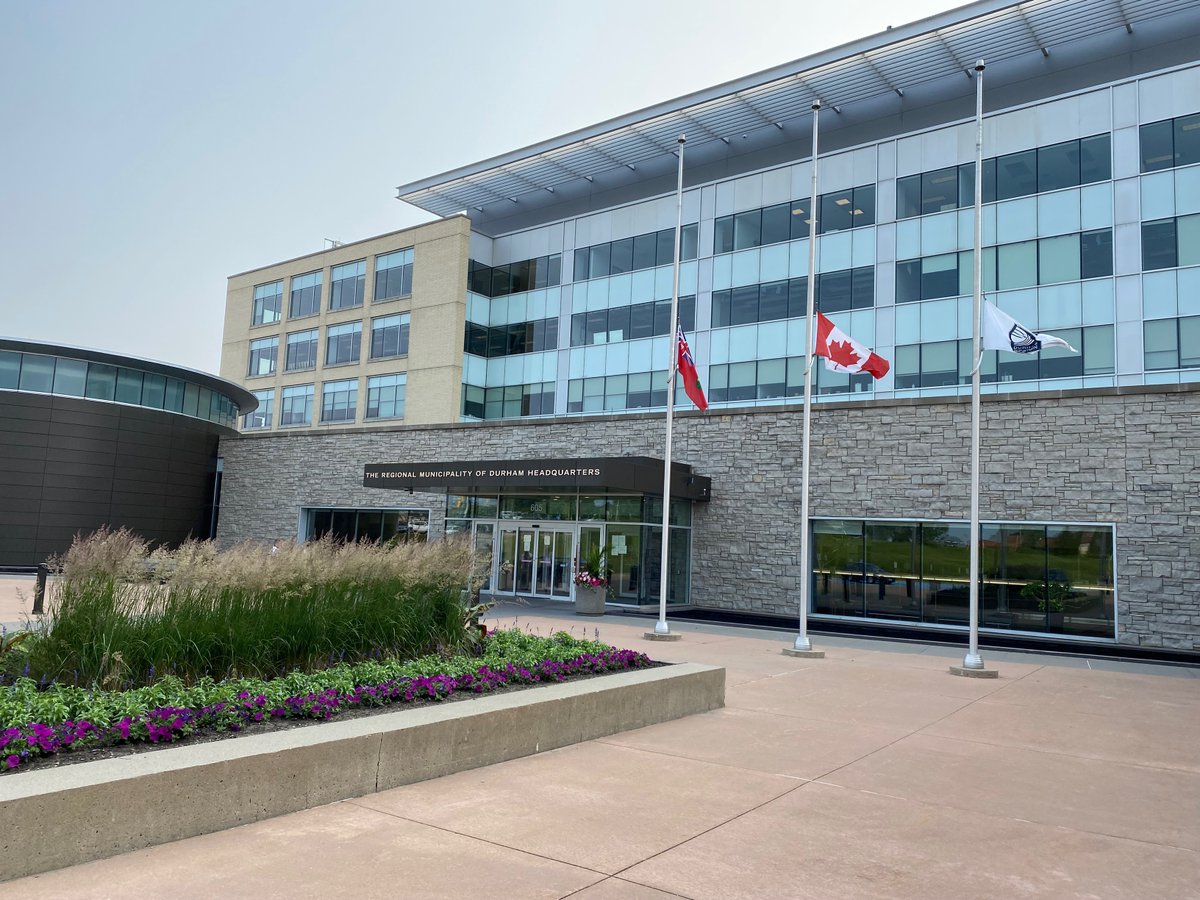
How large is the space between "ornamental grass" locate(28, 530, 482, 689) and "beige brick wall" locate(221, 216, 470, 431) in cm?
3024

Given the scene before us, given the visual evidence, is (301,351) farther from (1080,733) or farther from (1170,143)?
(1080,733)

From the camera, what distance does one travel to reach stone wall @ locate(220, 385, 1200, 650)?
19328 mm

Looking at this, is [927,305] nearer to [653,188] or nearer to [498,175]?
[653,188]

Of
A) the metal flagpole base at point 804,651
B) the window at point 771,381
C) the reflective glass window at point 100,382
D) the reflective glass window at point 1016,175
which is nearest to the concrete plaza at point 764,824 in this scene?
the metal flagpole base at point 804,651

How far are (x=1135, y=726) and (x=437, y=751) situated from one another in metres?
8.05

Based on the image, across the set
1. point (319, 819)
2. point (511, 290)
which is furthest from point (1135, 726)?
point (511, 290)

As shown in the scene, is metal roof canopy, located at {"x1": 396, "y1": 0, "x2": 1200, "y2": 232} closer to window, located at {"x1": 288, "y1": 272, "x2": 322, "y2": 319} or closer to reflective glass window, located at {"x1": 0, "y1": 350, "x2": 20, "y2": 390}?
window, located at {"x1": 288, "y1": 272, "x2": 322, "y2": 319}

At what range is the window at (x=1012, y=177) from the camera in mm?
29312

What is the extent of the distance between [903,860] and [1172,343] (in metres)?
27.4

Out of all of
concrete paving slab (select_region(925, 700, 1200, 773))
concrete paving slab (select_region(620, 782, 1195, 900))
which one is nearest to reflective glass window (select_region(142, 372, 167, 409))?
concrete paving slab (select_region(925, 700, 1200, 773))

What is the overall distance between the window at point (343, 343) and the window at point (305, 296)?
1.93 metres

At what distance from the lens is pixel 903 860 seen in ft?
18.1

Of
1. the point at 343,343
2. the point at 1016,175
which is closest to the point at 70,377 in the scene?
the point at 343,343

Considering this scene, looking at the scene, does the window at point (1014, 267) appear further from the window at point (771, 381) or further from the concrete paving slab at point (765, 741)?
the concrete paving slab at point (765, 741)
